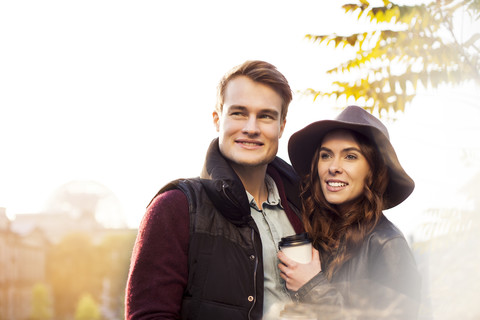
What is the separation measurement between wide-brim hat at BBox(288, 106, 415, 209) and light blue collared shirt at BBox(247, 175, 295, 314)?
9.6 inches

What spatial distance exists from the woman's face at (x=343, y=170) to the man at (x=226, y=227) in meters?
0.25

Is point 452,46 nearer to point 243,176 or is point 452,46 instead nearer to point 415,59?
point 415,59

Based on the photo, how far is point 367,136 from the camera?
8.63 feet

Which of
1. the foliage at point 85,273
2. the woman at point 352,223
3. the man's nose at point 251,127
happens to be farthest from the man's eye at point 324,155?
the foliage at point 85,273

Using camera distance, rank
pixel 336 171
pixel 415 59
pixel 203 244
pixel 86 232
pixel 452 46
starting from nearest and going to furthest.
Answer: pixel 203 244, pixel 336 171, pixel 452 46, pixel 415 59, pixel 86 232

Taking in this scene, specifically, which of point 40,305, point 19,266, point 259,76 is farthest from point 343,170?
point 40,305

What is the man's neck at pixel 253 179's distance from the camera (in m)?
2.69

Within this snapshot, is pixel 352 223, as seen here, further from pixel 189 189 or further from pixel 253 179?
pixel 189 189

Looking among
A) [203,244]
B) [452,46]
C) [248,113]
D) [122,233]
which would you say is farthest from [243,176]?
[122,233]

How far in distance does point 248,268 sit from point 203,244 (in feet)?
0.73

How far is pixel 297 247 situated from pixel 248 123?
26.3 inches

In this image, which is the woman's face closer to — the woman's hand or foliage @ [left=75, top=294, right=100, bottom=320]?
the woman's hand

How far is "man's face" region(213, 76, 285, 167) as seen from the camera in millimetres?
2602

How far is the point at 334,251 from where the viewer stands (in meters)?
2.50
